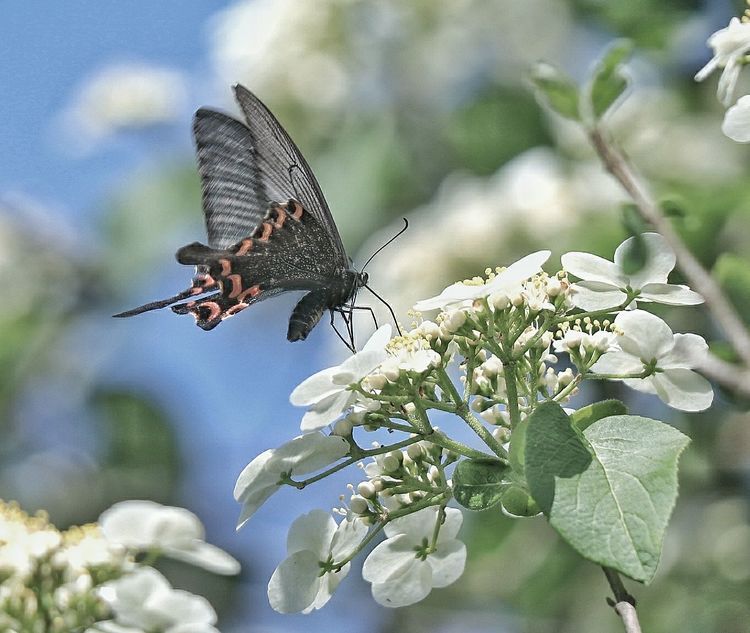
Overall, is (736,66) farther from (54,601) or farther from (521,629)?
(521,629)

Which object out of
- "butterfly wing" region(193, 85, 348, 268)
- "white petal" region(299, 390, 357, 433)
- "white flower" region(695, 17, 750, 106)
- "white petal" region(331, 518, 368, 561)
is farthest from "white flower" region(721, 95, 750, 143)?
"butterfly wing" region(193, 85, 348, 268)

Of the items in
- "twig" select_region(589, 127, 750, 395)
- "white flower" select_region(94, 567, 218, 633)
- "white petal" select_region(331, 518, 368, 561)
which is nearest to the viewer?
"twig" select_region(589, 127, 750, 395)

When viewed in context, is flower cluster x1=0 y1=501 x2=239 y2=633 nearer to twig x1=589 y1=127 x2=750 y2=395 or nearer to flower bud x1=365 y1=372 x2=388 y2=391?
flower bud x1=365 y1=372 x2=388 y2=391

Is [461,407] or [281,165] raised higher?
[281,165]

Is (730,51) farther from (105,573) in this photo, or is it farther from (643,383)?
(105,573)

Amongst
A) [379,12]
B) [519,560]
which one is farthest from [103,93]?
[519,560]

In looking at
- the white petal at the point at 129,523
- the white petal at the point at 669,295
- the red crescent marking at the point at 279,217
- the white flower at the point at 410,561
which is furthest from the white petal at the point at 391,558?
the red crescent marking at the point at 279,217

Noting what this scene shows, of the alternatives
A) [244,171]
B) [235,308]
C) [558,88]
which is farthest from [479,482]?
[244,171]
